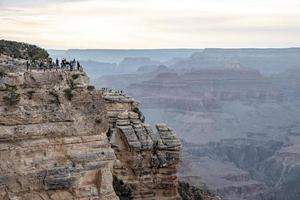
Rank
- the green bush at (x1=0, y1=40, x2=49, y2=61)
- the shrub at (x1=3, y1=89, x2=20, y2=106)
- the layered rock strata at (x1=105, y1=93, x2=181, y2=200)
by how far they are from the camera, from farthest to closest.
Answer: the layered rock strata at (x1=105, y1=93, x2=181, y2=200)
the green bush at (x1=0, y1=40, x2=49, y2=61)
the shrub at (x1=3, y1=89, x2=20, y2=106)

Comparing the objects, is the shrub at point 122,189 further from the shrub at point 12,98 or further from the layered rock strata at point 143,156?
the shrub at point 12,98

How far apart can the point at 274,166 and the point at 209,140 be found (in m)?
37.6

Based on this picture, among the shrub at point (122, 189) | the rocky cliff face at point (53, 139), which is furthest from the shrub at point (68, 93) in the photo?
the shrub at point (122, 189)

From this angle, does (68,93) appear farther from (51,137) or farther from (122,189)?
(122,189)

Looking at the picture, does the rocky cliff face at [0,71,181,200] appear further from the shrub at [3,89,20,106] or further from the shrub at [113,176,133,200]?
the shrub at [113,176,133,200]

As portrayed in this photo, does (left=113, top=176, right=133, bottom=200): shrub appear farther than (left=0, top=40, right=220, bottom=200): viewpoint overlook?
Yes

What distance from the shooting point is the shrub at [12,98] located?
23.7 meters

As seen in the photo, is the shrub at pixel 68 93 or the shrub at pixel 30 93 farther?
the shrub at pixel 68 93

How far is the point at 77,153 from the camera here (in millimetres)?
24828

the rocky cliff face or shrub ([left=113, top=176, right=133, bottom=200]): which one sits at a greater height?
the rocky cliff face

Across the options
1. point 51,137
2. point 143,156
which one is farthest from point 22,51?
point 51,137

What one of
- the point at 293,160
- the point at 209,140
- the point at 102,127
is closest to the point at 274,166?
the point at 293,160

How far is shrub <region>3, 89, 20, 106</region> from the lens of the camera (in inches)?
932

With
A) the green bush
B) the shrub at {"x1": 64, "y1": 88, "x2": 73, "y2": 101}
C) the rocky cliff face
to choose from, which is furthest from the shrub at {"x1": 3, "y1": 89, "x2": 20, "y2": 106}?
the green bush
